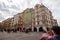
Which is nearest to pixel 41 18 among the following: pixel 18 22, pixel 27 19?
pixel 27 19

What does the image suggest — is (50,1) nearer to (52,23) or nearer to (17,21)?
(52,23)

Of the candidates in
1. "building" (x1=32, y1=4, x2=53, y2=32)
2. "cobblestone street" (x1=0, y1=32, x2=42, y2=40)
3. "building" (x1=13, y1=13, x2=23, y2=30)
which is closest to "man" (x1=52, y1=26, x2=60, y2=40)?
"building" (x1=32, y1=4, x2=53, y2=32)

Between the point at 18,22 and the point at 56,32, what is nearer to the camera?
the point at 56,32

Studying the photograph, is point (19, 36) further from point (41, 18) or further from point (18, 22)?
point (41, 18)

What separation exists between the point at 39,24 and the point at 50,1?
0.37m

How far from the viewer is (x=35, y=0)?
2820 millimetres

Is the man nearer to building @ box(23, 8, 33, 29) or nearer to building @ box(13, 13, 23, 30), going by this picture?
building @ box(23, 8, 33, 29)

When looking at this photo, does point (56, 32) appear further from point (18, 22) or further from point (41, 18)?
point (18, 22)

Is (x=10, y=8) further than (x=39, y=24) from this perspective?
Yes

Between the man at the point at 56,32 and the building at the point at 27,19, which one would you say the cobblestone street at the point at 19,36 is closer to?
the building at the point at 27,19

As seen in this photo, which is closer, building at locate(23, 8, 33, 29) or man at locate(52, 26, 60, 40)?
man at locate(52, 26, 60, 40)

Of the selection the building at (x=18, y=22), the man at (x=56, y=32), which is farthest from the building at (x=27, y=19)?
the man at (x=56, y=32)

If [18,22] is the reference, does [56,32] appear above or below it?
below

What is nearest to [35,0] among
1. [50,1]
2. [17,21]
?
[50,1]
